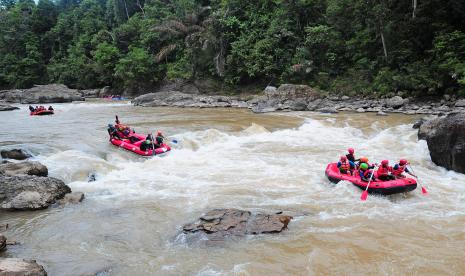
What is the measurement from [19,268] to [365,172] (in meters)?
6.70

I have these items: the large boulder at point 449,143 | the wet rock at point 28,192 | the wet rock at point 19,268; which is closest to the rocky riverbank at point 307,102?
the large boulder at point 449,143

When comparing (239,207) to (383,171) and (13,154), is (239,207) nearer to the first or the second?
(383,171)

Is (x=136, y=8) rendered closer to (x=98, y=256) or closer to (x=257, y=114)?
(x=257, y=114)

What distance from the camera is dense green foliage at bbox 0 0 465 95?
770 inches

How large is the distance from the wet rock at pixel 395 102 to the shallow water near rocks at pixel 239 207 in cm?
534

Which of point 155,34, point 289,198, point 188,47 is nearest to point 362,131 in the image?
point 289,198

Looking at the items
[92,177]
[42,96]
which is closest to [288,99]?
[92,177]

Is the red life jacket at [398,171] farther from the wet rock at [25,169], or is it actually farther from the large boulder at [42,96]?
the large boulder at [42,96]

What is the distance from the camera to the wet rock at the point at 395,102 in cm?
1891

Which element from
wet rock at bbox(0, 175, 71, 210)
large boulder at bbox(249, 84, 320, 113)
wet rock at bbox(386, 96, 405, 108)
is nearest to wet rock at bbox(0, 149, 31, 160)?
wet rock at bbox(0, 175, 71, 210)

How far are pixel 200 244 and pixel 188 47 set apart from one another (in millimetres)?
25391

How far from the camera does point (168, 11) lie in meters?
36.2

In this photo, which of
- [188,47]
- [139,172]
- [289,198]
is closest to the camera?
[289,198]

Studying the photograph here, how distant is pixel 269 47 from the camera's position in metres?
25.5
